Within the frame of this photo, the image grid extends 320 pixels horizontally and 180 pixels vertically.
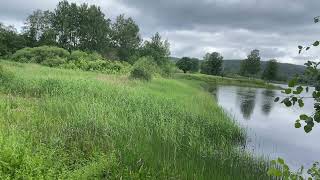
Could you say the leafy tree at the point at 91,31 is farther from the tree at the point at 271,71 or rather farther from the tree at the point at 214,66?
the tree at the point at 271,71

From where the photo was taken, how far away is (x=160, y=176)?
878cm

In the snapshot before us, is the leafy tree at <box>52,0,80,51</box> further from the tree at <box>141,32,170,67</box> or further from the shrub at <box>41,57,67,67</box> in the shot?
the shrub at <box>41,57,67,67</box>

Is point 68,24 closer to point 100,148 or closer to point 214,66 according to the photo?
point 214,66

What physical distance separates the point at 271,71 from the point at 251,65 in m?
9.88

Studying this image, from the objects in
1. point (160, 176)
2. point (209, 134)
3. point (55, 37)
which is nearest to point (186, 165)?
point (160, 176)

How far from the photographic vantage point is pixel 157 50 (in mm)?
85438

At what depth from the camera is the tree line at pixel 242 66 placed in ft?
486

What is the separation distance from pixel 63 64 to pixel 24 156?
39013mm

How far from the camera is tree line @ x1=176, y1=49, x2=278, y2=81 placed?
14800 cm

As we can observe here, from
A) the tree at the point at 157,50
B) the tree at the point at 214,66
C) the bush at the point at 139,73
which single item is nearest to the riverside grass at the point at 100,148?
the bush at the point at 139,73

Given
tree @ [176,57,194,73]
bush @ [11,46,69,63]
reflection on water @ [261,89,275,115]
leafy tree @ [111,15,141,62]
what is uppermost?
leafy tree @ [111,15,141,62]

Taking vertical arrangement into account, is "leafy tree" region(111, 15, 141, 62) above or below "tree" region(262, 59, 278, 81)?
above

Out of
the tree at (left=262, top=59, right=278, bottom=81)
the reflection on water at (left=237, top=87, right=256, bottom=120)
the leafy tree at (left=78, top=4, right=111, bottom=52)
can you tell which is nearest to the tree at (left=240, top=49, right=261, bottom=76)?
the tree at (left=262, top=59, right=278, bottom=81)

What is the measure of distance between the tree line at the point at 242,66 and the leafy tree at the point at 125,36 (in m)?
39.9
